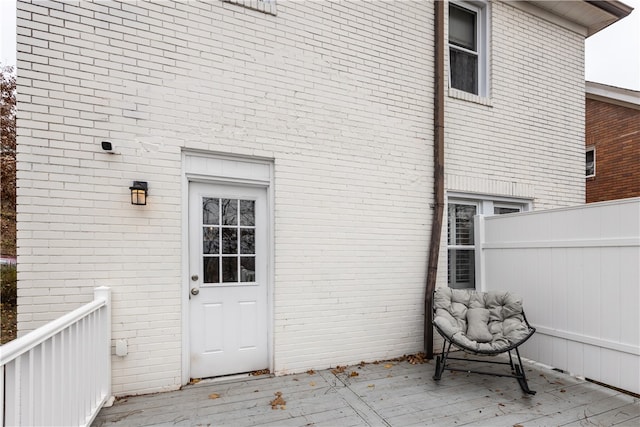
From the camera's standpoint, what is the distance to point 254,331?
11.4 ft

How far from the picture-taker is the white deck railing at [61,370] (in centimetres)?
148

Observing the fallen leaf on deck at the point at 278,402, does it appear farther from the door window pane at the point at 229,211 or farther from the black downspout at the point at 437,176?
the black downspout at the point at 437,176

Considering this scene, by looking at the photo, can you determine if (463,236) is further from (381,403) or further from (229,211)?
(229,211)

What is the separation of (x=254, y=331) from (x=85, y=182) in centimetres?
207

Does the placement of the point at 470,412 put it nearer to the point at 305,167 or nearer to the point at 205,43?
the point at 305,167

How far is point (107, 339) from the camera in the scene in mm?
2773

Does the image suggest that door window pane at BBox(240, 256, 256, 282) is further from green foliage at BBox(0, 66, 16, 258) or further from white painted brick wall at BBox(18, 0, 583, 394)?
green foliage at BBox(0, 66, 16, 258)

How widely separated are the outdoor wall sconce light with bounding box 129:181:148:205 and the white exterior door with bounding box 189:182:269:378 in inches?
18.1

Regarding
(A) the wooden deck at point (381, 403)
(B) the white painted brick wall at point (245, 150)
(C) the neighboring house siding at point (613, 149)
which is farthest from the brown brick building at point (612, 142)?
(A) the wooden deck at point (381, 403)

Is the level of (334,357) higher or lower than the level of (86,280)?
lower

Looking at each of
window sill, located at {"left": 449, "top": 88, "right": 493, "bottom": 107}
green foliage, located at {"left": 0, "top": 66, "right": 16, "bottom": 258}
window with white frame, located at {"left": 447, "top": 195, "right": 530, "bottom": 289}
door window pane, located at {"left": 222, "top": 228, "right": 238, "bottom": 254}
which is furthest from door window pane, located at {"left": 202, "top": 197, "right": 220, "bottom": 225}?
green foliage, located at {"left": 0, "top": 66, "right": 16, "bottom": 258}

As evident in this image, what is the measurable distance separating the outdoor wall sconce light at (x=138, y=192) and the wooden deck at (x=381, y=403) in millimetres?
1682

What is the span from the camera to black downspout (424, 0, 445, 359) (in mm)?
3926

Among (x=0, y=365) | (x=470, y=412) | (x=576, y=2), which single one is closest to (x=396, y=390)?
(x=470, y=412)
